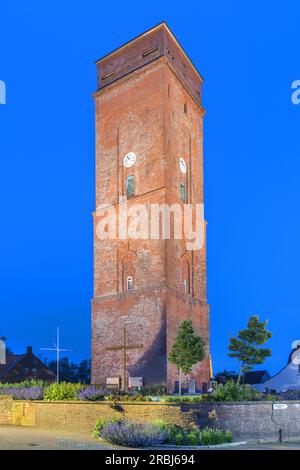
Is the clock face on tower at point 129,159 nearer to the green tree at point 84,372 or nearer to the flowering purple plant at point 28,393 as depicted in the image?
the flowering purple plant at point 28,393

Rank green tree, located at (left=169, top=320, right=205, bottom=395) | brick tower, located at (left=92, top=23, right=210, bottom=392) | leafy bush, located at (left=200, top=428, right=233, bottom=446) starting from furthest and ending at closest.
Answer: brick tower, located at (left=92, top=23, right=210, bottom=392) < green tree, located at (left=169, top=320, right=205, bottom=395) < leafy bush, located at (left=200, top=428, right=233, bottom=446)

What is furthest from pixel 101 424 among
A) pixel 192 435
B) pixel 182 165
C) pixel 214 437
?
pixel 182 165

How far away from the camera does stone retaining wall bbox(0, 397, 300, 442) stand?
19438 millimetres

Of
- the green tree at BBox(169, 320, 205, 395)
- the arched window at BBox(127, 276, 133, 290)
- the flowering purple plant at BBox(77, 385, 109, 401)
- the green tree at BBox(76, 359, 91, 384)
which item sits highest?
the arched window at BBox(127, 276, 133, 290)

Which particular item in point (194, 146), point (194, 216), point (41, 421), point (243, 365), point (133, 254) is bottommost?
point (41, 421)

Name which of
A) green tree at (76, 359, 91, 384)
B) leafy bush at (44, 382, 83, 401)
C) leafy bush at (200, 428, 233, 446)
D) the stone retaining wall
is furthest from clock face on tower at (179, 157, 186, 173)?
green tree at (76, 359, 91, 384)

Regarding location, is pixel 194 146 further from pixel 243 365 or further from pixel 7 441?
pixel 7 441

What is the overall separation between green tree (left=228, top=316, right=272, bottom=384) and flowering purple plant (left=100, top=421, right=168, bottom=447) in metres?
11.6

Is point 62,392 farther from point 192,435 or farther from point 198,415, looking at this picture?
point 192,435

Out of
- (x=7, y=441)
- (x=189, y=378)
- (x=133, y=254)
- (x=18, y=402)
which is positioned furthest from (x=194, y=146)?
(x=7, y=441)

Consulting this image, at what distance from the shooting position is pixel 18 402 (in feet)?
82.2

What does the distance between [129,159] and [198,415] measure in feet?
86.0

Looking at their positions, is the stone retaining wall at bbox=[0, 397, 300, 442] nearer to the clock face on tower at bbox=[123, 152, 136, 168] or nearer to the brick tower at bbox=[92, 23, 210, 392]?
the brick tower at bbox=[92, 23, 210, 392]

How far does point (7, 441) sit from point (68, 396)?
538 centimetres
